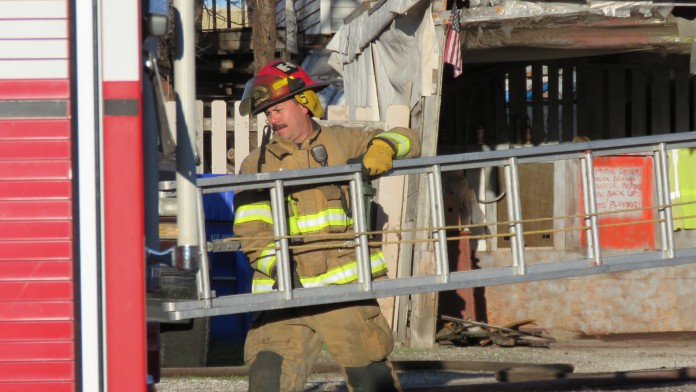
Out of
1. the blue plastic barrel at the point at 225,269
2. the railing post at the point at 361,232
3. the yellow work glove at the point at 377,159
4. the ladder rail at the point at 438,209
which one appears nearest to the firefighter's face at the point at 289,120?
the yellow work glove at the point at 377,159

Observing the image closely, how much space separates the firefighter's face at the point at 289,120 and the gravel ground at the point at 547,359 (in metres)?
2.93

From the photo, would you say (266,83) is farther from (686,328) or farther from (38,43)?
(686,328)

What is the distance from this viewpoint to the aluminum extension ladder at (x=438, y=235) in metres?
4.68

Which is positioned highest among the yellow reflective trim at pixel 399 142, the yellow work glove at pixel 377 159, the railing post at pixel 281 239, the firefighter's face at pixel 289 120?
the firefighter's face at pixel 289 120

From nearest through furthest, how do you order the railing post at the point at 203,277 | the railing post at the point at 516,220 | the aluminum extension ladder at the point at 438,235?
the railing post at the point at 203,277 → the aluminum extension ladder at the point at 438,235 → the railing post at the point at 516,220

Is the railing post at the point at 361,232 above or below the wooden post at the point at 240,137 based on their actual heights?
below

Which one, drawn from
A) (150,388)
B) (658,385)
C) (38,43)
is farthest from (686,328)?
(38,43)

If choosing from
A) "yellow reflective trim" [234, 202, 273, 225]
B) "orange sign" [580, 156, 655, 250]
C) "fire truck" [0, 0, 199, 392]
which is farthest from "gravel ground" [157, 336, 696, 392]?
"fire truck" [0, 0, 199, 392]

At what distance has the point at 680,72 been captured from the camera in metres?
11.3

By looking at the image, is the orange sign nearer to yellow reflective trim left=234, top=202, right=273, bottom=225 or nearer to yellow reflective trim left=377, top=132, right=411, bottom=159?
yellow reflective trim left=377, top=132, right=411, bottom=159

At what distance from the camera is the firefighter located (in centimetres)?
508

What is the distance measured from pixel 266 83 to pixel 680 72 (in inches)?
275

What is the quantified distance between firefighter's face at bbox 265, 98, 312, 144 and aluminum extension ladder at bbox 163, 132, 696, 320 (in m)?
0.50

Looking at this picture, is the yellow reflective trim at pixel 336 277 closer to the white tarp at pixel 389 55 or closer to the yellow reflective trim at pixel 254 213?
the yellow reflective trim at pixel 254 213
